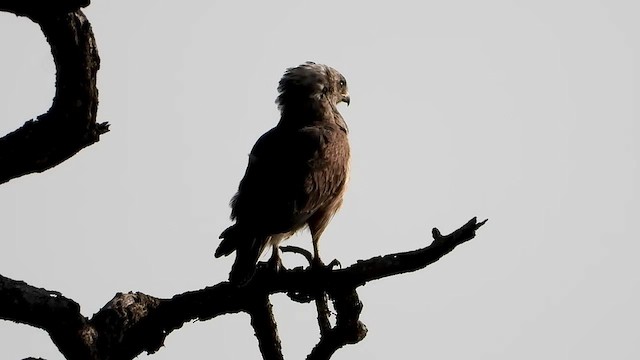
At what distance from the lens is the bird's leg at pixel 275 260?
6.54 m

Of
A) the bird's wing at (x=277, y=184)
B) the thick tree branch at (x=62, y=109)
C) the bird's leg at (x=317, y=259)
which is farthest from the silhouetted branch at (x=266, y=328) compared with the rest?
the thick tree branch at (x=62, y=109)

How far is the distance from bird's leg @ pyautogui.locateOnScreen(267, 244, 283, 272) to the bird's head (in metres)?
2.15

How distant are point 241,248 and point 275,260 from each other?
1.43 ft

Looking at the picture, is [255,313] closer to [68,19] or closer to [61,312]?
[61,312]

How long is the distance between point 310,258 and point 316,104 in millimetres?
2154

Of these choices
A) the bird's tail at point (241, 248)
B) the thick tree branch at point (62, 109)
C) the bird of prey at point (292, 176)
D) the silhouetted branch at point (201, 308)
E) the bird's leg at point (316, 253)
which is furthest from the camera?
the bird's leg at point (316, 253)

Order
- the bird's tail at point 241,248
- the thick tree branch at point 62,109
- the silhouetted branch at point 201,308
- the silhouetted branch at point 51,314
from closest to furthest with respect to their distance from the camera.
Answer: the thick tree branch at point 62,109, the silhouetted branch at point 51,314, the silhouetted branch at point 201,308, the bird's tail at point 241,248

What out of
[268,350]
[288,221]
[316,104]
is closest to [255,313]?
[268,350]

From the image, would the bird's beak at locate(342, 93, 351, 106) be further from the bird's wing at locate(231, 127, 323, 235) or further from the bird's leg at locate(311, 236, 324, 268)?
the bird's leg at locate(311, 236, 324, 268)

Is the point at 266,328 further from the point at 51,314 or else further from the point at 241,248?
the point at 51,314

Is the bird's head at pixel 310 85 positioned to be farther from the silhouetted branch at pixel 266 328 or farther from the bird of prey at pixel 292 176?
the silhouetted branch at pixel 266 328

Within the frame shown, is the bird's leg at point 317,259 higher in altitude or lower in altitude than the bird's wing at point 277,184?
lower

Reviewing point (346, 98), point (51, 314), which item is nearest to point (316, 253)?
point (346, 98)

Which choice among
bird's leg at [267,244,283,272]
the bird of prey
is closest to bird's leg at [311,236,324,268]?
the bird of prey
